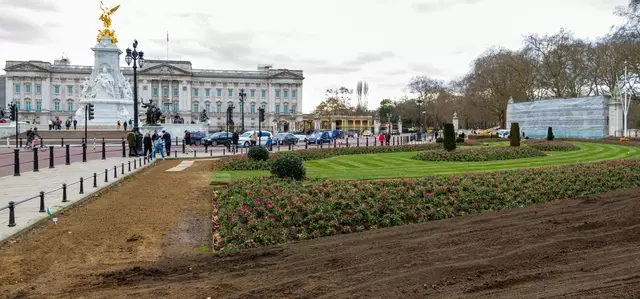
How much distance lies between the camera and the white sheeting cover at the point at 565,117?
56000mm

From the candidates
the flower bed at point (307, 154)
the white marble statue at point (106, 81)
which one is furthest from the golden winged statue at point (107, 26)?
the flower bed at point (307, 154)

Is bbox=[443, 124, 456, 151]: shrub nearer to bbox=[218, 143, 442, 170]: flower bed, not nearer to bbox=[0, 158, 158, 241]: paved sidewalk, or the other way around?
bbox=[218, 143, 442, 170]: flower bed

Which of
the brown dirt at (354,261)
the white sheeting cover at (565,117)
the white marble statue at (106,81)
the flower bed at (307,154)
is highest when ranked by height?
the white marble statue at (106,81)

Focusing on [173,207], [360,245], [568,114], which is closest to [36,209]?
[173,207]

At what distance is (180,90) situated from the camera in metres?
142

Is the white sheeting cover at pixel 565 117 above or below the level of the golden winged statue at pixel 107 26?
below

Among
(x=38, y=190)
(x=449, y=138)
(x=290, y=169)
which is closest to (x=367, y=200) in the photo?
(x=290, y=169)

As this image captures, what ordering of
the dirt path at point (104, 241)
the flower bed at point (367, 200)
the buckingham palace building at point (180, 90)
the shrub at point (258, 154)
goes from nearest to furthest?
the dirt path at point (104, 241), the flower bed at point (367, 200), the shrub at point (258, 154), the buckingham palace building at point (180, 90)

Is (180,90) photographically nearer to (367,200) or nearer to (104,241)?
(367,200)

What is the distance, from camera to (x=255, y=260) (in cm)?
853

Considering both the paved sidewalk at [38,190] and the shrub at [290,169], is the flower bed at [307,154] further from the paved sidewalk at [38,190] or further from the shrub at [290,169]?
the shrub at [290,169]

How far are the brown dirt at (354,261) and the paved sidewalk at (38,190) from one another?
738 mm

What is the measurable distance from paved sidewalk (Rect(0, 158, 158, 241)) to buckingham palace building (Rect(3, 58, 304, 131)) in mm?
103610

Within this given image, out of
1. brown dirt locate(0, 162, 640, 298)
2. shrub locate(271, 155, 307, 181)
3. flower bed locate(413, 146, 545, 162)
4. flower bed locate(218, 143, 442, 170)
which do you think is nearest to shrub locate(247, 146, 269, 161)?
flower bed locate(218, 143, 442, 170)
